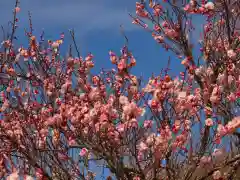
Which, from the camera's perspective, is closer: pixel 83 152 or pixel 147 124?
pixel 147 124

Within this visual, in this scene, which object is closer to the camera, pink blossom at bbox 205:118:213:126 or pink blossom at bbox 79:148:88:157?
pink blossom at bbox 205:118:213:126

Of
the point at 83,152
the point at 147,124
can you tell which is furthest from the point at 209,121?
the point at 83,152

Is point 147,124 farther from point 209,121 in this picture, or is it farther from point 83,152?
point 83,152

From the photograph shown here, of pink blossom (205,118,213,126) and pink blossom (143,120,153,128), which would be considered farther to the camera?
pink blossom (205,118,213,126)

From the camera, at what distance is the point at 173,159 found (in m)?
7.06

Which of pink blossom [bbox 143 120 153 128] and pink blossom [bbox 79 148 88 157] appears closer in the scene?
pink blossom [bbox 143 120 153 128]

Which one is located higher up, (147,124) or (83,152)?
(147,124)

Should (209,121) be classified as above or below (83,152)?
above

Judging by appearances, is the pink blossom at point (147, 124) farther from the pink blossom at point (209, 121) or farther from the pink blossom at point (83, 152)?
the pink blossom at point (83, 152)

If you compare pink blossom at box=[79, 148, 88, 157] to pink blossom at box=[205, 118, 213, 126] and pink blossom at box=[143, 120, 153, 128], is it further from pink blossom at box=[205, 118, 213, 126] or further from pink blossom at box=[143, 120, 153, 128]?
pink blossom at box=[205, 118, 213, 126]

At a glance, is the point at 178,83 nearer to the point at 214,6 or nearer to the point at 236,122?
the point at 236,122

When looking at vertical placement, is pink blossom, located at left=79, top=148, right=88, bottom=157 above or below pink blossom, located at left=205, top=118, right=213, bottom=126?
below

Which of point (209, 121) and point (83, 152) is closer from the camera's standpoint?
point (209, 121)

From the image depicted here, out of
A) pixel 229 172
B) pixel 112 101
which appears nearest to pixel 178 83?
pixel 112 101
